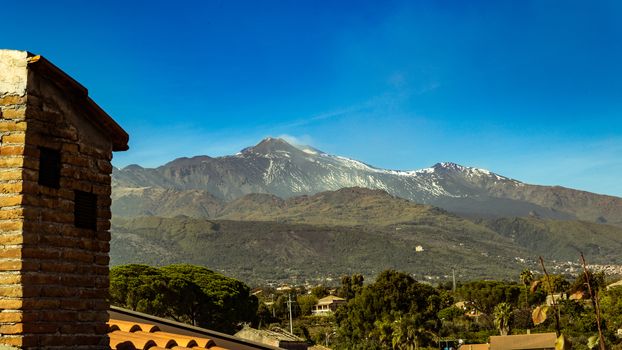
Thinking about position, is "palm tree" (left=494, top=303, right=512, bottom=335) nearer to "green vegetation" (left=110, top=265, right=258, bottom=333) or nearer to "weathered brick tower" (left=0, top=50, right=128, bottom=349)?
"green vegetation" (left=110, top=265, right=258, bottom=333)

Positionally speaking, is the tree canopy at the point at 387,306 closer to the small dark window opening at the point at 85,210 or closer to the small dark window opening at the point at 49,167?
the small dark window opening at the point at 85,210

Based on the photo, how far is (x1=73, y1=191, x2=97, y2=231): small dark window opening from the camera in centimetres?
603

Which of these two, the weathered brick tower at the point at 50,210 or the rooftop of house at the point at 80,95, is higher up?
the rooftop of house at the point at 80,95

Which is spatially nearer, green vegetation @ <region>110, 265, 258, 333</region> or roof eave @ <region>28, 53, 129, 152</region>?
roof eave @ <region>28, 53, 129, 152</region>

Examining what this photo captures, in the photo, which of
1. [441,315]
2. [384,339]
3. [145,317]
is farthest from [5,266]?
[441,315]

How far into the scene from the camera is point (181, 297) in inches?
2206

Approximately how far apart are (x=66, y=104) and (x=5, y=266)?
1.46 meters

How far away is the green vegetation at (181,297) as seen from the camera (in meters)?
54.7

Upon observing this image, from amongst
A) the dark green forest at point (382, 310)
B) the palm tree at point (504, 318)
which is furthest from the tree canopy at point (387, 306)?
the palm tree at point (504, 318)

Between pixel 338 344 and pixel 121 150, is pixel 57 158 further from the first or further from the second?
pixel 338 344

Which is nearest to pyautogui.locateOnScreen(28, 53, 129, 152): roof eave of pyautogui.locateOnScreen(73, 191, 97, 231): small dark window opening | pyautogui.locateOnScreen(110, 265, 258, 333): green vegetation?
pyautogui.locateOnScreen(73, 191, 97, 231): small dark window opening

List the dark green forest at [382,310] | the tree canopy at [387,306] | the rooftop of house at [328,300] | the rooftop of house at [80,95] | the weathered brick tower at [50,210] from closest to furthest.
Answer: the weathered brick tower at [50,210] → the rooftop of house at [80,95] → the dark green forest at [382,310] → the tree canopy at [387,306] → the rooftop of house at [328,300]

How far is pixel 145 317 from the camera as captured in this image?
10.1 meters

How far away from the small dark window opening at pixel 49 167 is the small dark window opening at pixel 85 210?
27cm
